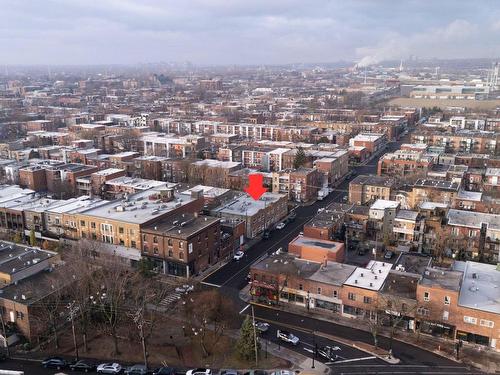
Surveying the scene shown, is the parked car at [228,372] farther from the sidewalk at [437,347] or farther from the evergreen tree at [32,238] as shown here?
the evergreen tree at [32,238]

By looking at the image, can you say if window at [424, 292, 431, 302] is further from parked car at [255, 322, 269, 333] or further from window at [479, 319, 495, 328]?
parked car at [255, 322, 269, 333]

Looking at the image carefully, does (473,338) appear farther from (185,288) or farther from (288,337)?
(185,288)

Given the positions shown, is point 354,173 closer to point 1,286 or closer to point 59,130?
point 1,286

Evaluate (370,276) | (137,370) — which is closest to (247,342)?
(137,370)

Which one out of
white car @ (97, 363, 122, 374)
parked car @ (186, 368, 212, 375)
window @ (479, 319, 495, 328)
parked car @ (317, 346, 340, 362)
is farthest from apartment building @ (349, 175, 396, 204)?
white car @ (97, 363, 122, 374)

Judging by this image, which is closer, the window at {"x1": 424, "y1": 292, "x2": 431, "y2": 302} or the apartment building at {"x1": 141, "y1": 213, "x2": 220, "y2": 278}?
the window at {"x1": 424, "y1": 292, "x2": 431, "y2": 302}
